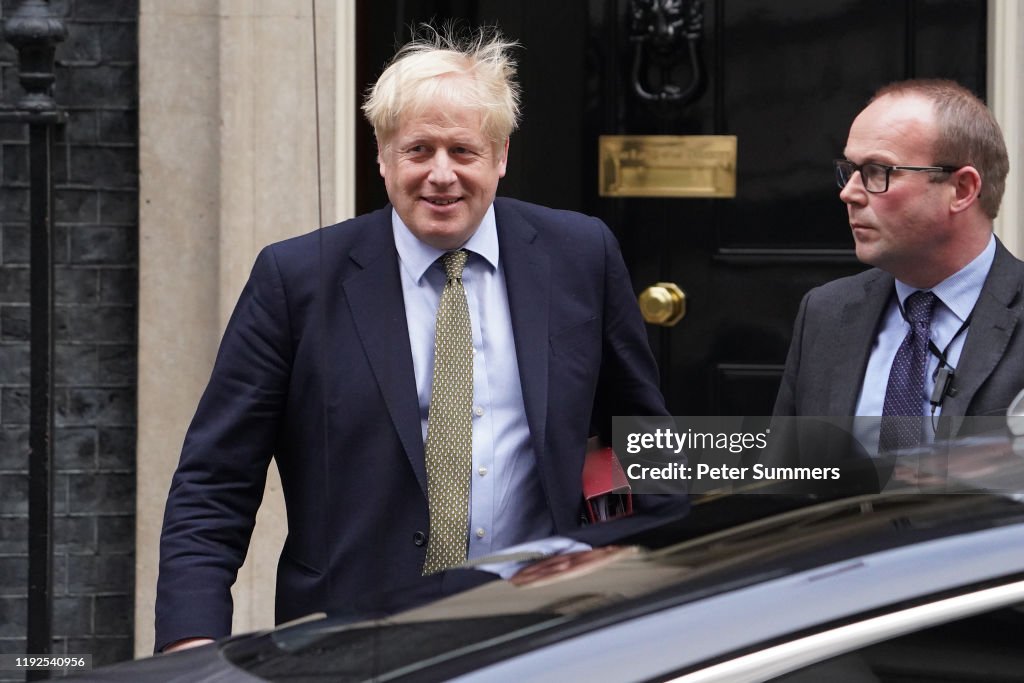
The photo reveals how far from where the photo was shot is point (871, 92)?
5008 millimetres

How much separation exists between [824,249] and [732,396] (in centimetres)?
55

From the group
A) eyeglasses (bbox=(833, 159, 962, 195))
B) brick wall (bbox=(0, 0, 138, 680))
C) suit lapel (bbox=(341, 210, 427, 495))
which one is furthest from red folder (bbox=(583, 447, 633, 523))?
brick wall (bbox=(0, 0, 138, 680))

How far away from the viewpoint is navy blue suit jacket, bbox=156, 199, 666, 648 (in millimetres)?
2789

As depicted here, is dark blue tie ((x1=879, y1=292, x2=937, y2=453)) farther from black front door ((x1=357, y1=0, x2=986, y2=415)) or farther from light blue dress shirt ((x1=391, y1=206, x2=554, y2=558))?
black front door ((x1=357, y1=0, x2=986, y2=415))

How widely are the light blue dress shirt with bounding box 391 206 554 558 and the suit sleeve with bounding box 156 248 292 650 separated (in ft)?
0.82

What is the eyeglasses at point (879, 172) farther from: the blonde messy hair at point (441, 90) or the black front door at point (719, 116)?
the black front door at point (719, 116)

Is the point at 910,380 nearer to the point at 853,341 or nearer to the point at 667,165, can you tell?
the point at 853,341

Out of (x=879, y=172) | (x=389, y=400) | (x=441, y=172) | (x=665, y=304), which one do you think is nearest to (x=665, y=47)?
(x=665, y=304)

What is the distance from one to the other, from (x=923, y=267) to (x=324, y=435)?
44.8 inches

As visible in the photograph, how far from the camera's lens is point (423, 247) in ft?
9.61

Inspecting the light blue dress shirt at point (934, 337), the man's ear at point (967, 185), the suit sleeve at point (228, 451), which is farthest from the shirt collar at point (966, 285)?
the suit sleeve at point (228, 451)

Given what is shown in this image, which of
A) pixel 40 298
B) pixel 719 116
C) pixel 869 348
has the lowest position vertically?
pixel 869 348

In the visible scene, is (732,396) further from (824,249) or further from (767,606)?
(767,606)

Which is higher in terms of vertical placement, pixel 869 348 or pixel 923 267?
pixel 923 267
